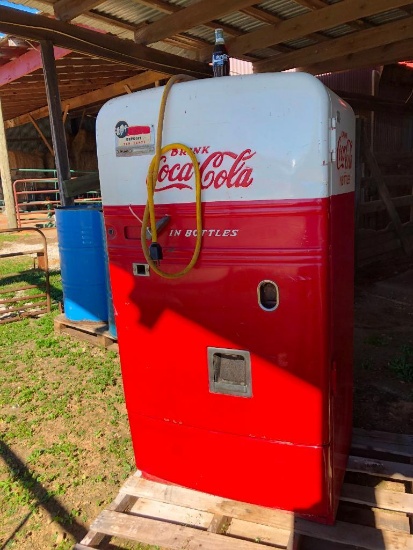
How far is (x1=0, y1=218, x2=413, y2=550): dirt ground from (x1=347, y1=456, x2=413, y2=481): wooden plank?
616 mm

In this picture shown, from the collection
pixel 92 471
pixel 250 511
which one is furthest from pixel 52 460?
pixel 250 511

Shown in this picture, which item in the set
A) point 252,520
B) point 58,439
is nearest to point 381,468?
point 252,520

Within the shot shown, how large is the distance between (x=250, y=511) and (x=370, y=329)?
335cm

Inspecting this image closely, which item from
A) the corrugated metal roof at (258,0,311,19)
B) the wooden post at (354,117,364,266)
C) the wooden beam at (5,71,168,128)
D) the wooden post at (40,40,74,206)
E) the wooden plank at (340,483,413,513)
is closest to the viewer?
the wooden plank at (340,483,413,513)

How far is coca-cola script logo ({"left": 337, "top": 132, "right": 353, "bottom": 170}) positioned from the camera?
210 centimetres

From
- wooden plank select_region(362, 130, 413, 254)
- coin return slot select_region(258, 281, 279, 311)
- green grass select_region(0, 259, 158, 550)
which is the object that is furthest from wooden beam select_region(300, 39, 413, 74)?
coin return slot select_region(258, 281, 279, 311)

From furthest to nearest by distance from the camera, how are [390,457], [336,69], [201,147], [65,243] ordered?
1. [336,69]
2. [65,243]
3. [390,457]
4. [201,147]

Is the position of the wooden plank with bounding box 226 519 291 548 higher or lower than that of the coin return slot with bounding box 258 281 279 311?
lower

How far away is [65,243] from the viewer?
4953 mm

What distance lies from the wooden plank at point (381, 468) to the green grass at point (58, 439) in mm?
1339

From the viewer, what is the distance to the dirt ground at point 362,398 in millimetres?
2760

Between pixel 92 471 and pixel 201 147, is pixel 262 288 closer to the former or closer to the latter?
pixel 201 147

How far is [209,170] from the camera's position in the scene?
2.07m

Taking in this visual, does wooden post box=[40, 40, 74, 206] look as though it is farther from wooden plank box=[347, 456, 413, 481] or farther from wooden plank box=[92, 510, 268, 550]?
wooden plank box=[347, 456, 413, 481]
